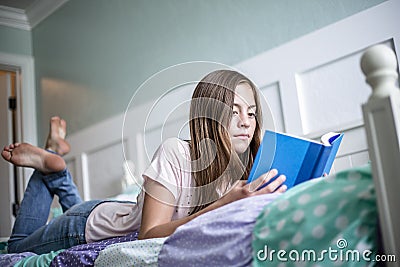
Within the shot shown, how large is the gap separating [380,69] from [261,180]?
369 mm

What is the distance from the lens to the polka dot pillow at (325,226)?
0.73 meters

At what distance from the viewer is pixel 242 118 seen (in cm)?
120

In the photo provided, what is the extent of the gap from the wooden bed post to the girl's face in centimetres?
44

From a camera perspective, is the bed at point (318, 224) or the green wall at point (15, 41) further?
the green wall at point (15, 41)

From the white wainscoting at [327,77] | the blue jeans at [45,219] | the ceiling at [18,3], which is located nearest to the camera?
the blue jeans at [45,219]

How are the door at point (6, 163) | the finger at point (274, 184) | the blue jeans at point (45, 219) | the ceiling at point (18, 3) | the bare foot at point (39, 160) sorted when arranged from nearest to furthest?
the finger at point (274, 184) → the blue jeans at point (45, 219) → the bare foot at point (39, 160) → the ceiling at point (18, 3) → the door at point (6, 163)

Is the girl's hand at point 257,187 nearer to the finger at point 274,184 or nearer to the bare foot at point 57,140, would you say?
the finger at point 274,184

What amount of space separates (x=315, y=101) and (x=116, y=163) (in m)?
1.38

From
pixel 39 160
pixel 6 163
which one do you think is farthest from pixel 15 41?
pixel 39 160

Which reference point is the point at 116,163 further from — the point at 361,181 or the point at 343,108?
the point at 361,181

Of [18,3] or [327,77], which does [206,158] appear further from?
[18,3]

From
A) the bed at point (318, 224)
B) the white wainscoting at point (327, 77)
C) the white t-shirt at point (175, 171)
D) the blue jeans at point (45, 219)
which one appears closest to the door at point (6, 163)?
the blue jeans at point (45, 219)

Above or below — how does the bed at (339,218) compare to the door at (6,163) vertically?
below

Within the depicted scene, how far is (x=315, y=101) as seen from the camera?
2.02m
